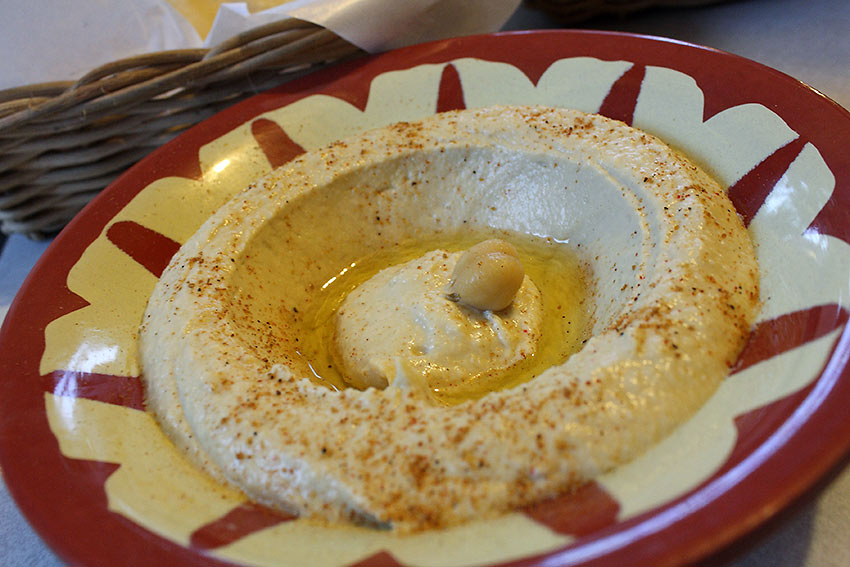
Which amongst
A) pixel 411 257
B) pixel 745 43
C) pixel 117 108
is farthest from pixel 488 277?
pixel 745 43

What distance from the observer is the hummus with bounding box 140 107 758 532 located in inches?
38.4

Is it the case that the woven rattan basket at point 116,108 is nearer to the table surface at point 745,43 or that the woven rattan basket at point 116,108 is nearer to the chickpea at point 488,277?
the table surface at point 745,43

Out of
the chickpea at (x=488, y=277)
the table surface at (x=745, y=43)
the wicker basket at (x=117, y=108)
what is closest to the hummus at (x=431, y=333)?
the chickpea at (x=488, y=277)

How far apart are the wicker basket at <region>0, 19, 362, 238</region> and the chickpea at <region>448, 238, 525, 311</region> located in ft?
2.73

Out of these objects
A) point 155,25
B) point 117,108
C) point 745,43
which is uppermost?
point 155,25

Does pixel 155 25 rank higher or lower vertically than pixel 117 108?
higher

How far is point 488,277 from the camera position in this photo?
4.45ft

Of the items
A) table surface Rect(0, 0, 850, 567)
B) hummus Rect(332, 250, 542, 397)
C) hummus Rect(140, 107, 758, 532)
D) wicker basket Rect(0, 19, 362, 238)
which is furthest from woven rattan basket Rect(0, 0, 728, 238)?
hummus Rect(332, 250, 542, 397)

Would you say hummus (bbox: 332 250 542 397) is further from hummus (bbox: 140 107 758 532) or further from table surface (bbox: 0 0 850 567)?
table surface (bbox: 0 0 850 567)

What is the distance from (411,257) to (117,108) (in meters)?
0.85

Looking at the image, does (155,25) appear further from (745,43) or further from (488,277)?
(745,43)

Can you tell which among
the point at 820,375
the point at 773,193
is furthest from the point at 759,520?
the point at 773,193

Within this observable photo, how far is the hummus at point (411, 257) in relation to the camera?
98 centimetres

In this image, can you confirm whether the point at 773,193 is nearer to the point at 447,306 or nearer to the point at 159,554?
the point at 447,306
